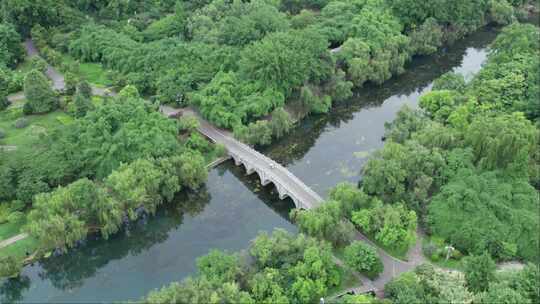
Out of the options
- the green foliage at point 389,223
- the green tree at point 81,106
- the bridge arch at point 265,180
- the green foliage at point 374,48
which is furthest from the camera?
the green foliage at point 374,48

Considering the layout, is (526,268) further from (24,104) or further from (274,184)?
(24,104)

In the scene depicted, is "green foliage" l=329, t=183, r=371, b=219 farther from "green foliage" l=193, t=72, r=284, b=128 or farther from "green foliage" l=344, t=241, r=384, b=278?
"green foliage" l=193, t=72, r=284, b=128

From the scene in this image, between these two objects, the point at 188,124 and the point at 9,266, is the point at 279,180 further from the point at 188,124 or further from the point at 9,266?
the point at 9,266

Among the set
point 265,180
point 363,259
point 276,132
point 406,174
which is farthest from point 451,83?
point 363,259

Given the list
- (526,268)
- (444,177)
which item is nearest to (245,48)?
(444,177)

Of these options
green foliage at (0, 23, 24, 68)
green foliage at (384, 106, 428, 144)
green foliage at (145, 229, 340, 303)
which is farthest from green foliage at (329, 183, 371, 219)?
green foliage at (0, 23, 24, 68)

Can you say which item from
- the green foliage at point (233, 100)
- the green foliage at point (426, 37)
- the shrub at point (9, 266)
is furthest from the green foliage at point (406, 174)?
the shrub at point (9, 266)

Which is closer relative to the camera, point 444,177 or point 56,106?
point 444,177

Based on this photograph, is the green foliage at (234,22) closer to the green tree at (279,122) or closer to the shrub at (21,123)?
the green tree at (279,122)
